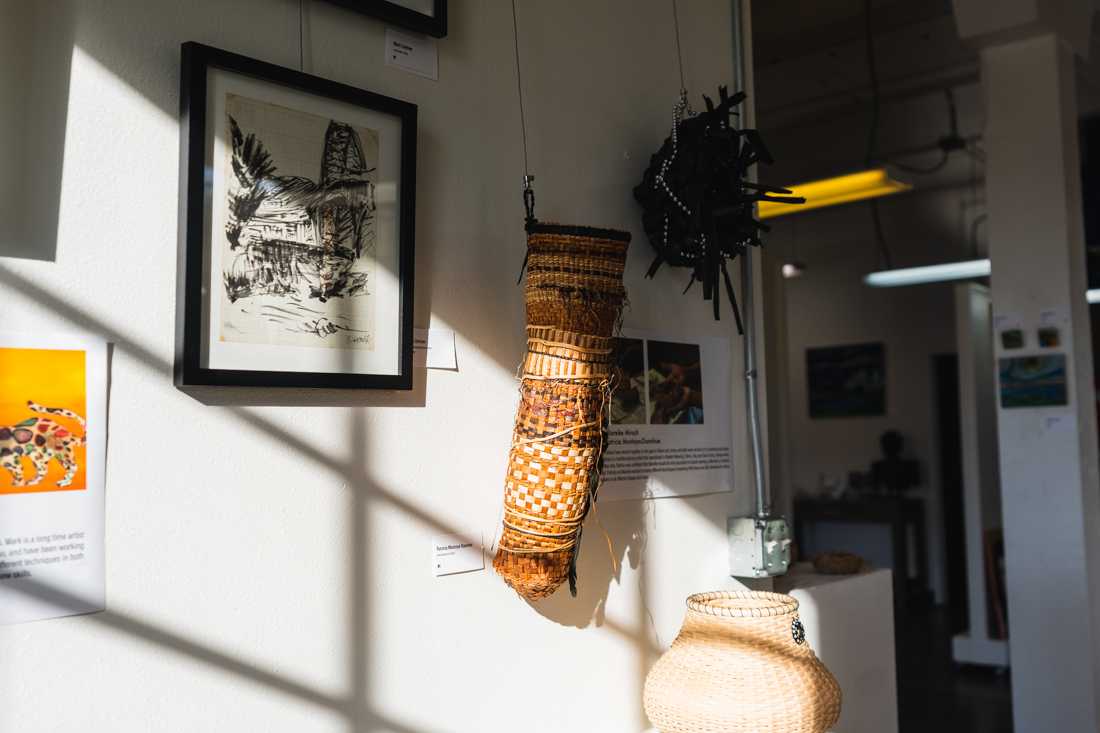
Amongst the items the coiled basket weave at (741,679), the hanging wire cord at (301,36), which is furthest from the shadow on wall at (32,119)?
the coiled basket weave at (741,679)

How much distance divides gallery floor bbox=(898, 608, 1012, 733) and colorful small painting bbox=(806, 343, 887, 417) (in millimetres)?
3053

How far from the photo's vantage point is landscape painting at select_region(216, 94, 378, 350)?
4.60 ft

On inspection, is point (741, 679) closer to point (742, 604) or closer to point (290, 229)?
point (742, 604)

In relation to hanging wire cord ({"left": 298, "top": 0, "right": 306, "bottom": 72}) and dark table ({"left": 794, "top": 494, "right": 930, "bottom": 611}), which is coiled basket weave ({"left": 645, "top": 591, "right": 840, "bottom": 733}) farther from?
dark table ({"left": 794, "top": 494, "right": 930, "bottom": 611})

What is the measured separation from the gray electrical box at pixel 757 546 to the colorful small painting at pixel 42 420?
1578 millimetres

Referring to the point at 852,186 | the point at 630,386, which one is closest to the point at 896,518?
the point at 852,186

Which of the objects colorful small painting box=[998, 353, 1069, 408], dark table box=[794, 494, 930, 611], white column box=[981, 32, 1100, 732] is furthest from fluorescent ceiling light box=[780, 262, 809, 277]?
colorful small painting box=[998, 353, 1069, 408]

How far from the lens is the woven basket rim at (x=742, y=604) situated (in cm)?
179

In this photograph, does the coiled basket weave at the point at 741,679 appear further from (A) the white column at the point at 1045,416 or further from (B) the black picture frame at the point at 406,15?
(A) the white column at the point at 1045,416

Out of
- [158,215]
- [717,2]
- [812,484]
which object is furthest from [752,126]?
[812,484]

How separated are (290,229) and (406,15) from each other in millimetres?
487

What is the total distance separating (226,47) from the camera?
1435 mm

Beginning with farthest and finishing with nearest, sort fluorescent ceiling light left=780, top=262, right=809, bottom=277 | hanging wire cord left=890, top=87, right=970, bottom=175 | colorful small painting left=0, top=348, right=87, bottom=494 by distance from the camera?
1. fluorescent ceiling light left=780, top=262, right=809, bottom=277
2. hanging wire cord left=890, top=87, right=970, bottom=175
3. colorful small painting left=0, top=348, right=87, bottom=494

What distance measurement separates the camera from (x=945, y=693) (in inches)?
206
